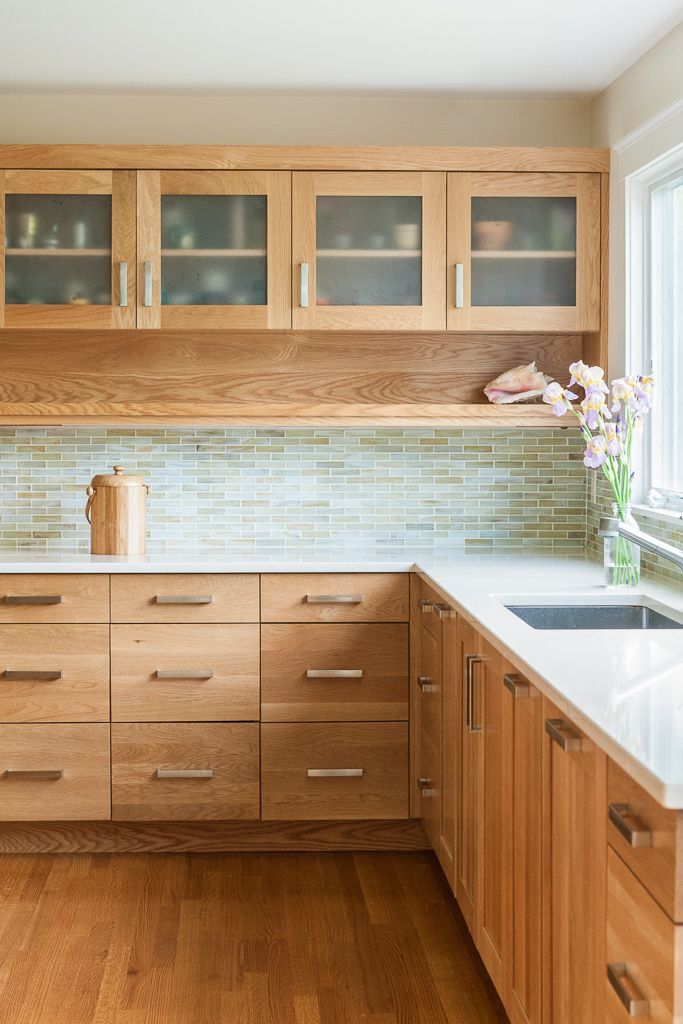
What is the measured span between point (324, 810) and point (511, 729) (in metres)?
1.35

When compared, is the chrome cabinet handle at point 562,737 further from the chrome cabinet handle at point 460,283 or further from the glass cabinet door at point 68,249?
the glass cabinet door at point 68,249

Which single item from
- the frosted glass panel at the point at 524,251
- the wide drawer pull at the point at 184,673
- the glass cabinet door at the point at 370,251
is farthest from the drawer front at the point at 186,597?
the frosted glass panel at the point at 524,251

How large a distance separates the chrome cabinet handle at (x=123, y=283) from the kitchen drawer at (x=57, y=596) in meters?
0.90

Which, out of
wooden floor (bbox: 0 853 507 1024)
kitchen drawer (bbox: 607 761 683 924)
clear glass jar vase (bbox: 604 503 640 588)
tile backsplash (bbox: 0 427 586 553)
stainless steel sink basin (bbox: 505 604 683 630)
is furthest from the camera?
tile backsplash (bbox: 0 427 586 553)

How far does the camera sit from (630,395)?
9.16ft

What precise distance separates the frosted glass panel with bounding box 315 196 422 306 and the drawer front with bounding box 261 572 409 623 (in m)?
0.90

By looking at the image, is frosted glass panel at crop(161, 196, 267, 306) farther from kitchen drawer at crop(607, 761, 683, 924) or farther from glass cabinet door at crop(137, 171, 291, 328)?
kitchen drawer at crop(607, 761, 683, 924)

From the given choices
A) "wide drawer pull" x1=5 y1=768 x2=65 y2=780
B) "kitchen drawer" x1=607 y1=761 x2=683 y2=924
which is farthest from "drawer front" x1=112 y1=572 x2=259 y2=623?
"kitchen drawer" x1=607 y1=761 x2=683 y2=924

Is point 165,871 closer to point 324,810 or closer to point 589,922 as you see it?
point 324,810

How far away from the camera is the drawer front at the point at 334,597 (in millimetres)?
3291

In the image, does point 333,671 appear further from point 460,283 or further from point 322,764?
point 460,283

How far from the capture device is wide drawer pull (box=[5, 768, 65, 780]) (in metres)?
3.28

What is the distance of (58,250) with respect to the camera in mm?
3461

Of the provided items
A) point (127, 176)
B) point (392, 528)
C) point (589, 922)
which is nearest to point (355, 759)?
point (392, 528)
